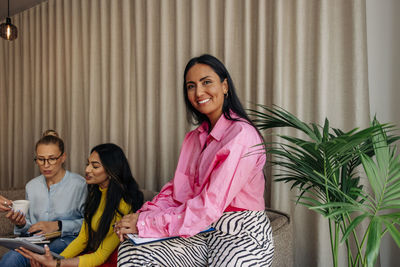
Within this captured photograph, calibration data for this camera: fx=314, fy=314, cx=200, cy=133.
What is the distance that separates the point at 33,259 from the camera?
4.87 feet

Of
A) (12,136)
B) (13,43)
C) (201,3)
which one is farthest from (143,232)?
(13,43)

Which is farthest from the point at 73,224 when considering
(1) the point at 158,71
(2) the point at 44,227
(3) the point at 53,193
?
(1) the point at 158,71

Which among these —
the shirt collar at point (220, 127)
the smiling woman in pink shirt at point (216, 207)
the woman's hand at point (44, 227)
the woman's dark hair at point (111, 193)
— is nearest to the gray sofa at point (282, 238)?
the smiling woman in pink shirt at point (216, 207)

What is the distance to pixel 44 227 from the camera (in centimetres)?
179

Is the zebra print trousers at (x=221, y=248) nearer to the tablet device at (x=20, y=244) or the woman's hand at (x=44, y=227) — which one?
the tablet device at (x=20, y=244)

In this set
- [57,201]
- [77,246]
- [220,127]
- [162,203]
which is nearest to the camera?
[220,127]

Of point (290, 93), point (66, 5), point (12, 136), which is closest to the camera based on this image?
point (290, 93)

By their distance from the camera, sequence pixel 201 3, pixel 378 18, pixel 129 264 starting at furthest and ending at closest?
pixel 201 3, pixel 378 18, pixel 129 264

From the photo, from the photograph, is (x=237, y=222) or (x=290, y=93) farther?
(x=290, y=93)

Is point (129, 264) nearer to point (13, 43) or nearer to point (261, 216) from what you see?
point (261, 216)

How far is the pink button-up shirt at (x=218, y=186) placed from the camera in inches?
44.4

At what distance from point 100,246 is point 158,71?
147cm

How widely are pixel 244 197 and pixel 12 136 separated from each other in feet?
12.5

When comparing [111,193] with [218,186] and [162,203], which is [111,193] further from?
[218,186]
